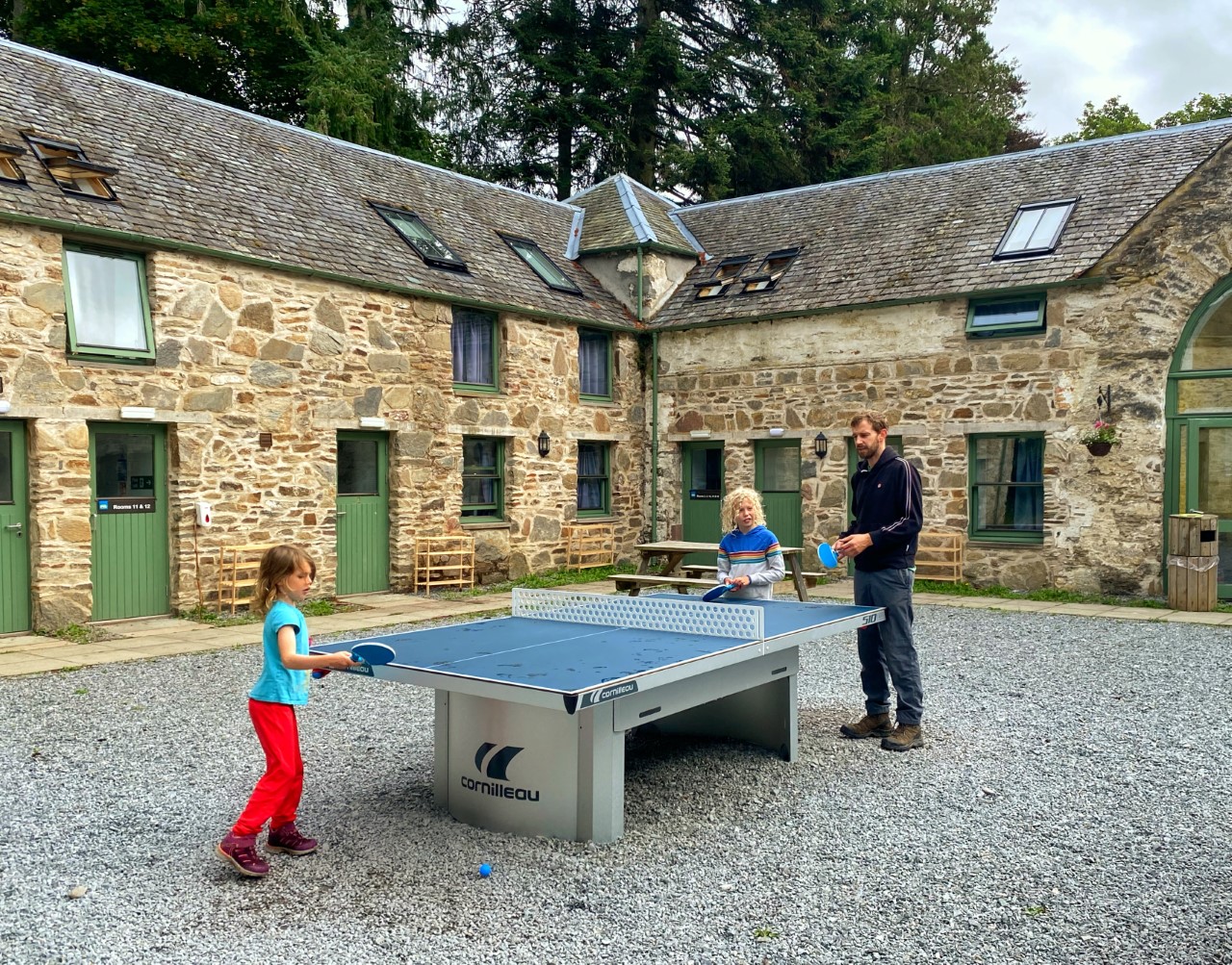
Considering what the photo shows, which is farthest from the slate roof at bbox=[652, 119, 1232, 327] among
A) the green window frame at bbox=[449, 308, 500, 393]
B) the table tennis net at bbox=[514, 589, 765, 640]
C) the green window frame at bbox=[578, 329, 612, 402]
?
the table tennis net at bbox=[514, 589, 765, 640]

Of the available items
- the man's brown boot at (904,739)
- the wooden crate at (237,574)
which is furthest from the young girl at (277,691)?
the wooden crate at (237,574)

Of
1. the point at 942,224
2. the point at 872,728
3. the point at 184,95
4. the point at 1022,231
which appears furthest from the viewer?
the point at 942,224

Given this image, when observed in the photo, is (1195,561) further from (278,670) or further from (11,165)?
(11,165)

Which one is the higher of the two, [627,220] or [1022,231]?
[627,220]

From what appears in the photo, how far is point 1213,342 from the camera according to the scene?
1319 centimetres

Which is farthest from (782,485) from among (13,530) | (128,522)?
(13,530)

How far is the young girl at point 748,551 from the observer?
21.9 feet

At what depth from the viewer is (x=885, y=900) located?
4156mm

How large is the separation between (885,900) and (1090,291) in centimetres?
1149

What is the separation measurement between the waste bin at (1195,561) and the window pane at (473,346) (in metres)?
8.88

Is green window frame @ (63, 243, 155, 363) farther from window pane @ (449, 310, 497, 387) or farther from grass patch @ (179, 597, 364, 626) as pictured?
window pane @ (449, 310, 497, 387)

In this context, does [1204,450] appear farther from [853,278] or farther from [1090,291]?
[853,278]

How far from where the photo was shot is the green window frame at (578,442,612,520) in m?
17.0

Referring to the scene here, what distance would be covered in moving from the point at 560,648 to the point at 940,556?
10.8 meters
